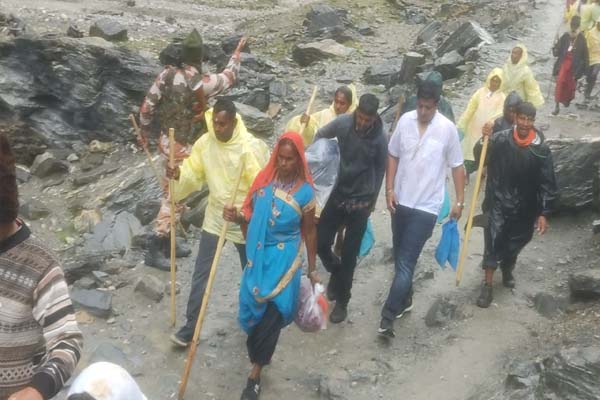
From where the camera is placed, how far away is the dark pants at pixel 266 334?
4.78 m

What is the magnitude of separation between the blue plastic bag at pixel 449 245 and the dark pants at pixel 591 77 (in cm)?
706

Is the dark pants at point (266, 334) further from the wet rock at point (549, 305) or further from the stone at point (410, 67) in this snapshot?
the stone at point (410, 67)

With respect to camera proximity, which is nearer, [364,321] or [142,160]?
[364,321]

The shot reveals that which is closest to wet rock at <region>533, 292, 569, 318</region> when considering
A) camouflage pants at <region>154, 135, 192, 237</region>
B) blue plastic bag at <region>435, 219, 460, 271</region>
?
blue plastic bag at <region>435, 219, 460, 271</region>

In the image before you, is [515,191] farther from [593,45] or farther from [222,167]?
[593,45]

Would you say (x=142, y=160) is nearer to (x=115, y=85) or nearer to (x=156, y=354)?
(x=115, y=85)

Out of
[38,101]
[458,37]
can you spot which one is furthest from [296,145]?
[458,37]

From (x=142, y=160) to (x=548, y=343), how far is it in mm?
6846

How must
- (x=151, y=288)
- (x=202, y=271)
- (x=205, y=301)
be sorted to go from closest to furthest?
(x=205, y=301), (x=202, y=271), (x=151, y=288)

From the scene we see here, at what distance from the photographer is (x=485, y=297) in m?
6.21

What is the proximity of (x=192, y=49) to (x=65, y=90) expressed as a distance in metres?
6.02

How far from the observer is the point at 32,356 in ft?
8.73

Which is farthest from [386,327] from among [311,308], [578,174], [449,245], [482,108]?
[482,108]

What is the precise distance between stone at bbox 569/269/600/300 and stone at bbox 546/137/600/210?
1.70m
